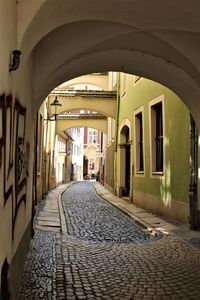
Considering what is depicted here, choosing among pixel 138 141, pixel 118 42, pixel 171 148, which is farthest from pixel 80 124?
pixel 118 42

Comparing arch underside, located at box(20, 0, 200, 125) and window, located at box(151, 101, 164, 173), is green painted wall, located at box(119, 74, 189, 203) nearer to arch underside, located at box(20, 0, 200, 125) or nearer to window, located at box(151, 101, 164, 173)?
window, located at box(151, 101, 164, 173)

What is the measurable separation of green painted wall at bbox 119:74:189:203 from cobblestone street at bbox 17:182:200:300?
164cm

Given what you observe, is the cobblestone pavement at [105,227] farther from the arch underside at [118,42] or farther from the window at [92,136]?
the window at [92,136]

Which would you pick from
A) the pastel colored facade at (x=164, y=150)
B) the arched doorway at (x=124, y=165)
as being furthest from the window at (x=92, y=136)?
the pastel colored facade at (x=164, y=150)

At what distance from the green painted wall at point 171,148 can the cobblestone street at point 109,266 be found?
1641mm

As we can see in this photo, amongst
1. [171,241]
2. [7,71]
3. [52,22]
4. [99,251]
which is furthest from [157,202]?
[7,71]

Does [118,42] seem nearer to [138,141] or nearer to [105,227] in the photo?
[105,227]

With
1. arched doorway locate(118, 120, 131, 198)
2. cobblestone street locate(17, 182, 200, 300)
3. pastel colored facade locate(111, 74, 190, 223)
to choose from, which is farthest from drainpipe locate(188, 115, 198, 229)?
arched doorway locate(118, 120, 131, 198)

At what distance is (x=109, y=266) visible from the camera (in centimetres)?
563

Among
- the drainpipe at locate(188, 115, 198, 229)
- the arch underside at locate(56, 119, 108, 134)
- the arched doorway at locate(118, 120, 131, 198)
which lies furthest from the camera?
the arch underside at locate(56, 119, 108, 134)

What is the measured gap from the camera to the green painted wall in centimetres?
931

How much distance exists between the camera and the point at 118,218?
1105 centimetres

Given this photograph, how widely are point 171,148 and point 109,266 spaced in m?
5.20

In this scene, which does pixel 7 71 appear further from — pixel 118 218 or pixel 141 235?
pixel 118 218
